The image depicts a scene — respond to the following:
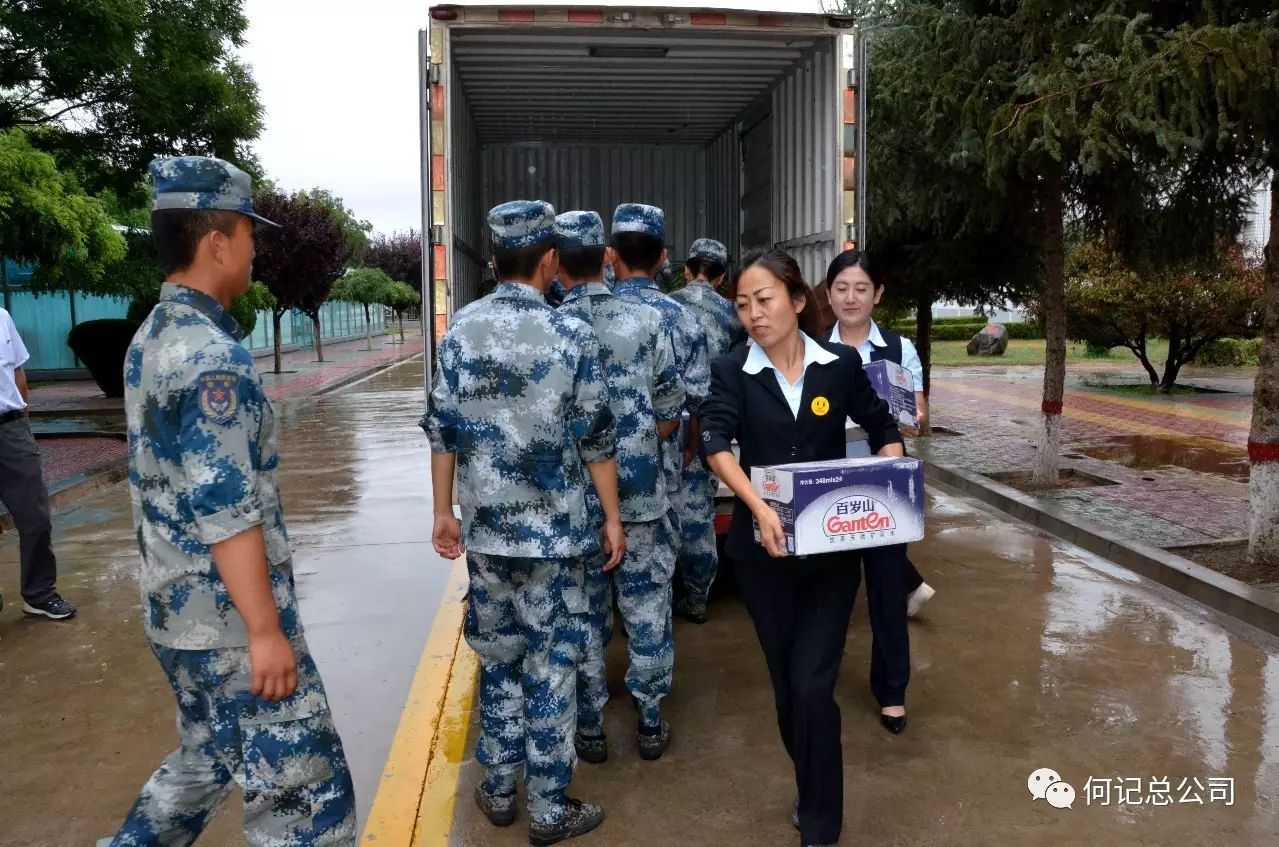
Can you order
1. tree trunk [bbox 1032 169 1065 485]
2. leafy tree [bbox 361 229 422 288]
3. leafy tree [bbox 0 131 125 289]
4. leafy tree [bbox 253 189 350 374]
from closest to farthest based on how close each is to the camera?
tree trunk [bbox 1032 169 1065 485]
leafy tree [bbox 0 131 125 289]
leafy tree [bbox 253 189 350 374]
leafy tree [bbox 361 229 422 288]

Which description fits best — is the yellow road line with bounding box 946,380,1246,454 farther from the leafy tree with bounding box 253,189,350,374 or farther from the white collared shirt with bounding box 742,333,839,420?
the leafy tree with bounding box 253,189,350,374

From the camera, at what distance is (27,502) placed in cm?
524

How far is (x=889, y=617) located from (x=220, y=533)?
250 cm

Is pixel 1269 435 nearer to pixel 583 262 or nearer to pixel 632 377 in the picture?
pixel 632 377

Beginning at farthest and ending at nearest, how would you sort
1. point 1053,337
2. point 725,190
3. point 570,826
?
point 725,190
point 1053,337
point 570,826

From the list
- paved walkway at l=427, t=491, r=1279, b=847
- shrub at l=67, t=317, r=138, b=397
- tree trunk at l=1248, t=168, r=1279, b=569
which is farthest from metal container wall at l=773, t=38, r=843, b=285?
shrub at l=67, t=317, r=138, b=397

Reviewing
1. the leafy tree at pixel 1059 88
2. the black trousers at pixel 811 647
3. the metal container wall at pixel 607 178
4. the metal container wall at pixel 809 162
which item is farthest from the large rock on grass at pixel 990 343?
the black trousers at pixel 811 647

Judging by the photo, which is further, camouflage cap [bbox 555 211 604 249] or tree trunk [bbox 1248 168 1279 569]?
tree trunk [bbox 1248 168 1279 569]

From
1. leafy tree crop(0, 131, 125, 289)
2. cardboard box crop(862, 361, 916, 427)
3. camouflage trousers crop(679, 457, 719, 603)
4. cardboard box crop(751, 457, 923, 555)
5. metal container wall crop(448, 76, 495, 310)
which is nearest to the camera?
cardboard box crop(751, 457, 923, 555)

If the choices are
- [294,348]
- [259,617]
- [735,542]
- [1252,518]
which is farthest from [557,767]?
[294,348]

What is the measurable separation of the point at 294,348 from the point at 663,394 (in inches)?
1396

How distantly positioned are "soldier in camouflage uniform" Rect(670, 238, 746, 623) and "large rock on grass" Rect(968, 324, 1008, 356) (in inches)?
906

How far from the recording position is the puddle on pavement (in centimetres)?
941

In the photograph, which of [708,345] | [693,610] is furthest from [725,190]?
[693,610]
